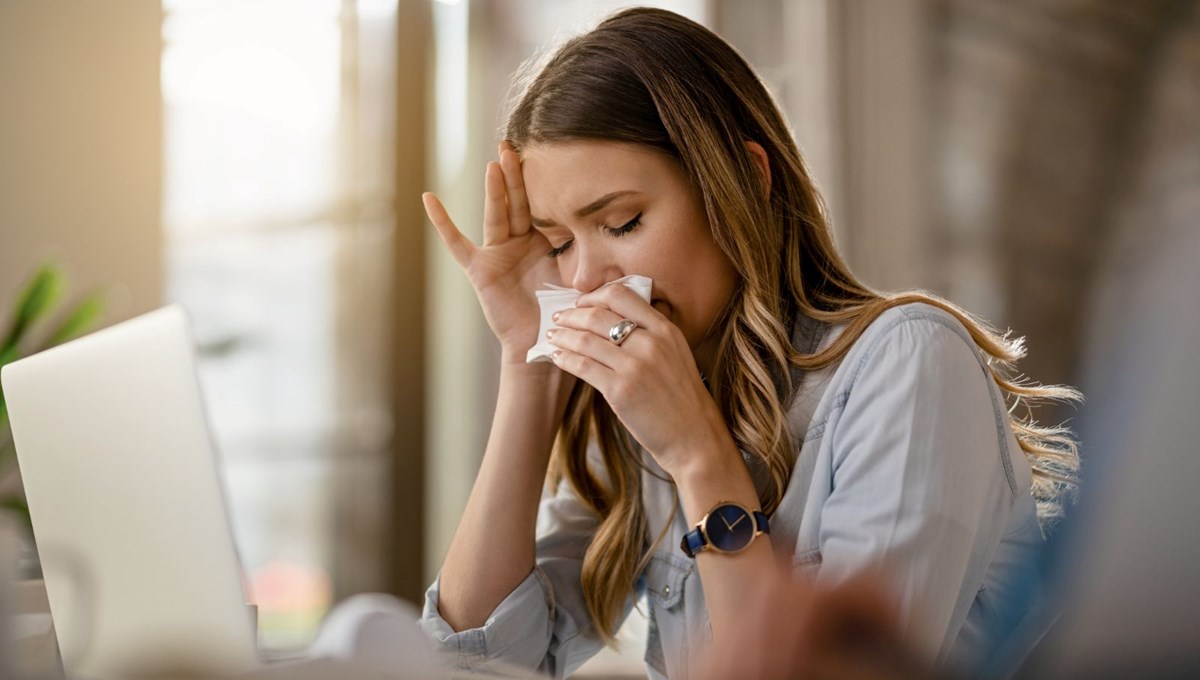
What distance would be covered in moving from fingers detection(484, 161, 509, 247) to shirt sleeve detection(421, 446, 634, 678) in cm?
37

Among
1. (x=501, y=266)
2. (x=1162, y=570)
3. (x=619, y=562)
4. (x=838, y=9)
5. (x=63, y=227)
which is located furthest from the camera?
(x=63, y=227)

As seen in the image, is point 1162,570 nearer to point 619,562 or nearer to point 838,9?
point 619,562

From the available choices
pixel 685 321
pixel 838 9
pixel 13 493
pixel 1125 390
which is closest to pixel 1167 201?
pixel 838 9

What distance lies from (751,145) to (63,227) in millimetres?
2314

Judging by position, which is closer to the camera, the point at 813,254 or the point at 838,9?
the point at 813,254

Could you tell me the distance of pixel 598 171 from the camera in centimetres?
129

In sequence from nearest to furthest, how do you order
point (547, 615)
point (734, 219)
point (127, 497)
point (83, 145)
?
point (127, 497)
point (734, 219)
point (547, 615)
point (83, 145)

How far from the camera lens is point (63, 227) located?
2941mm

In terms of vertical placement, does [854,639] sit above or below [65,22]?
below

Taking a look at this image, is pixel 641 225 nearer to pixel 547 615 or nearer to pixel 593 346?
pixel 593 346

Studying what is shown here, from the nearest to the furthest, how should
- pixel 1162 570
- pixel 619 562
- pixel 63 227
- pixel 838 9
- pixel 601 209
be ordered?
1. pixel 1162 570
2. pixel 601 209
3. pixel 619 562
4. pixel 838 9
5. pixel 63 227

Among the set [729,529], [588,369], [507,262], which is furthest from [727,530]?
[507,262]

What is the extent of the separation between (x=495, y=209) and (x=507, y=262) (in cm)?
9

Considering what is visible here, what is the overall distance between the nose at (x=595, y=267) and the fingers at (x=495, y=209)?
189mm
